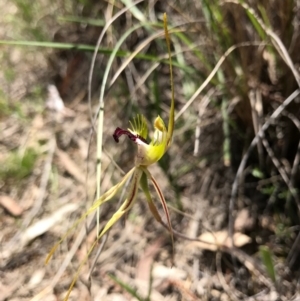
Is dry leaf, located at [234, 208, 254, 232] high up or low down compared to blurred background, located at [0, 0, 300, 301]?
down

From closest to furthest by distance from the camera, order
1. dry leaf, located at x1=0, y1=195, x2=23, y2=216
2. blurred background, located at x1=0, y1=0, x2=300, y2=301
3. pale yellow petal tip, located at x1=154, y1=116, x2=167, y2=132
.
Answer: pale yellow petal tip, located at x1=154, y1=116, x2=167, y2=132
blurred background, located at x1=0, y1=0, x2=300, y2=301
dry leaf, located at x1=0, y1=195, x2=23, y2=216

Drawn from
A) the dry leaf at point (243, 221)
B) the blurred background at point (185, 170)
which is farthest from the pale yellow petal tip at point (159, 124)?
the dry leaf at point (243, 221)

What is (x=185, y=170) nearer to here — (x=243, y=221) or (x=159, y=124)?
(x=243, y=221)

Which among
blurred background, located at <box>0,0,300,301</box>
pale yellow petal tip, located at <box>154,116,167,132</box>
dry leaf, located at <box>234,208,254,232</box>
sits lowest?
dry leaf, located at <box>234,208,254,232</box>

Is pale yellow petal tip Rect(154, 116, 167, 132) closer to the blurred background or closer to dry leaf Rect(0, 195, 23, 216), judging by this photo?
the blurred background

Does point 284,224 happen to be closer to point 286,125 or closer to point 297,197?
point 297,197

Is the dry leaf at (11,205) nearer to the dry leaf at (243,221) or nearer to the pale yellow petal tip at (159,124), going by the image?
the dry leaf at (243,221)

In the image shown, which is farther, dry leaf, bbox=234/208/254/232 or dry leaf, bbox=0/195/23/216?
dry leaf, bbox=0/195/23/216

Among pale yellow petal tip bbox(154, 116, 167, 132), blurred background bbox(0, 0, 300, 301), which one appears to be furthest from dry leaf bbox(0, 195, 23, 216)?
pale yellow petal tip bbox(154, 116, 167, 132)

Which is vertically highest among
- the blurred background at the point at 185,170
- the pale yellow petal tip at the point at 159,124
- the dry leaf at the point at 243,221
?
the pale yellow petal tip at the point at 159,124

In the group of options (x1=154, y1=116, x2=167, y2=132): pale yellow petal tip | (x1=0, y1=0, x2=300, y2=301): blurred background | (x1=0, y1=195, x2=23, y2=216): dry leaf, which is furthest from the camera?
(x1=0, y1=195, x2=23, y2=216): dry leaf
